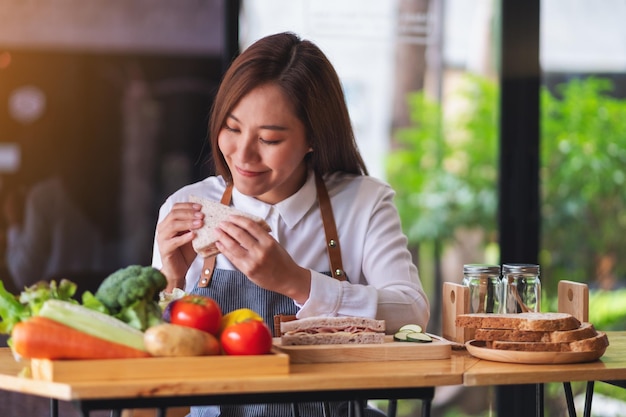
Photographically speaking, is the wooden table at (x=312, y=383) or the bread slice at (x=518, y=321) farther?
the bread slice at (x=518, y=321)

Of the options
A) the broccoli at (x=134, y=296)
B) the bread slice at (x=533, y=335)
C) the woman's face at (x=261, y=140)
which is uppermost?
the woman's face at (x=261, y=140)

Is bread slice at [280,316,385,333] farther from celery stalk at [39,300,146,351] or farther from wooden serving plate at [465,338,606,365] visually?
celery stalk at [39,300,146,351]

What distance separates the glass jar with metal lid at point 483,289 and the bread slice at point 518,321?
16 centimetres

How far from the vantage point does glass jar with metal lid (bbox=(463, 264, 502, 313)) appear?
2715 mm

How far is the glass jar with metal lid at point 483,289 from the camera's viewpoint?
2.71 m

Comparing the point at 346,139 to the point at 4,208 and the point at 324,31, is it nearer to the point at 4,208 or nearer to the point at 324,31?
the point at 324,31

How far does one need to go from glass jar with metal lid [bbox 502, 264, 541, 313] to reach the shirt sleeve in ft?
0.93

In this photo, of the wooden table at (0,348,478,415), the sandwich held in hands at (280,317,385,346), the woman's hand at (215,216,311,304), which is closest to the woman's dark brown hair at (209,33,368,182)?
the woman's hand at (215,216,311,304)

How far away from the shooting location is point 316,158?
10.2 feet

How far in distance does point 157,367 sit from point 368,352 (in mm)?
542

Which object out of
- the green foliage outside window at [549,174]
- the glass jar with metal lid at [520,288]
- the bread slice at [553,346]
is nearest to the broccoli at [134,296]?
the bread slice at [553,346]

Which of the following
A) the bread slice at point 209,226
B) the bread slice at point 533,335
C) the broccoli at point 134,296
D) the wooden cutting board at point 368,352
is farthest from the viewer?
the bread slice at point 209,226

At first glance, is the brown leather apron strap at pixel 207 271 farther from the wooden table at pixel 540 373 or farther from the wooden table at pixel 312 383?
the wooden table at pixel 540 373

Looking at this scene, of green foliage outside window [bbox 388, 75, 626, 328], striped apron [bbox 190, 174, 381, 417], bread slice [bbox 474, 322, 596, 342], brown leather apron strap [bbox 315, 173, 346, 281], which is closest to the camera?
bread slice [bbox 474, 322, 596, 342]
